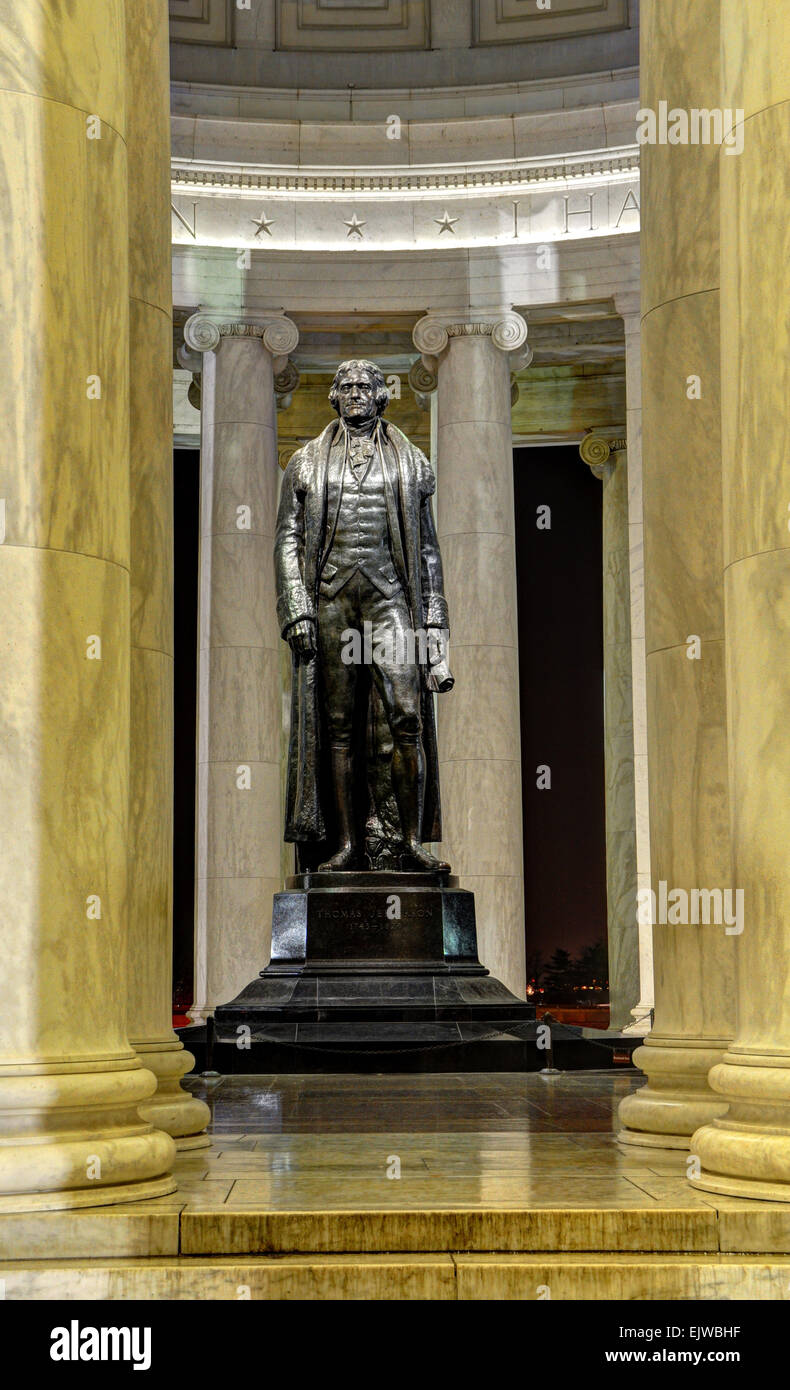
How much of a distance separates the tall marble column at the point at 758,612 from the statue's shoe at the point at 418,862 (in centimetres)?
1488

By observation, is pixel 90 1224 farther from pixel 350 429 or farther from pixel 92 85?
pixel 350 429

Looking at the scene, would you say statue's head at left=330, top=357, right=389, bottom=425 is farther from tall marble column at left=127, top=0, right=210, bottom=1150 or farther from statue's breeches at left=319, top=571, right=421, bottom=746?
tall marble column at left=127, top=0, right=210, bottom=1150

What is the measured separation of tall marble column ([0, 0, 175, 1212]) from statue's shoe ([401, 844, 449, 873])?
602 inches

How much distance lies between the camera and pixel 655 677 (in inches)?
666

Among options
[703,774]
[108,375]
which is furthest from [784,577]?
[108,375]

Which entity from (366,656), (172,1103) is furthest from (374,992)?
(172,1103)

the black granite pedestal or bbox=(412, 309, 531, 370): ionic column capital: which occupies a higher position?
bbox=(412, 309, 531, 370): ionic column capital

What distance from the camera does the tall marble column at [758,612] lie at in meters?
12.3

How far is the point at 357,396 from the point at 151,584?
12508 millimetres

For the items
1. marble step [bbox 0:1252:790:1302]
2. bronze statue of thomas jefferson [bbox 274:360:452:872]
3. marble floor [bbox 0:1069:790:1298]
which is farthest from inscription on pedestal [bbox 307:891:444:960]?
marble step [bbox 0:1252:790:1302]

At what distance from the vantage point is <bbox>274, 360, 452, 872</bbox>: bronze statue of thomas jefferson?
27969 millimetres

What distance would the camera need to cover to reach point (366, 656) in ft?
92.5

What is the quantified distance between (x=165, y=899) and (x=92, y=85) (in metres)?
7.37

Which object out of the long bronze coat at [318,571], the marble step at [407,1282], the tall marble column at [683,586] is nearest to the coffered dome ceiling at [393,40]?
the long bronze coat at [318,571]
